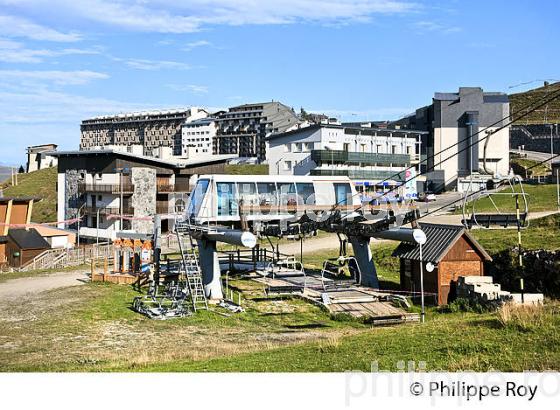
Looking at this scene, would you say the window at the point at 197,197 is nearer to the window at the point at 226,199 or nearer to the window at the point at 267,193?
the window at the point at 226,199

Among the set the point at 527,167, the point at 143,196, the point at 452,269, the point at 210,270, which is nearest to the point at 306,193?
the point at 210,270

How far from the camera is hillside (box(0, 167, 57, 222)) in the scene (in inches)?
3206

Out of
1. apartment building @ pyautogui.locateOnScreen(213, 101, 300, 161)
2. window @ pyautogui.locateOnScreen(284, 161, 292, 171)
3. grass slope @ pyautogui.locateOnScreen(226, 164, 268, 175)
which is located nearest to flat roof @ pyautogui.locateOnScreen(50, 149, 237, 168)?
window @ pyautogui.locateOnScreen(284, 161, 292, 171)

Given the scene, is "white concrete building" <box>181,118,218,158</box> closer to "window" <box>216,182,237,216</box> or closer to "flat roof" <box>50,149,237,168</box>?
"flat roof" <box>50,149,237,168</box>

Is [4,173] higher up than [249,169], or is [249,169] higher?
[4,173]

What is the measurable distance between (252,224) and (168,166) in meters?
37.4

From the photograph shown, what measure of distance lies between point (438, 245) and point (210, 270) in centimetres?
1074

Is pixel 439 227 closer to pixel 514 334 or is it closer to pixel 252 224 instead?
pixel 252 224

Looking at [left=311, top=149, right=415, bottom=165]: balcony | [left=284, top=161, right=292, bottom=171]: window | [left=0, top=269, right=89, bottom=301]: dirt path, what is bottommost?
[left=0, top=269, right=89, bottom=301]: dirt path

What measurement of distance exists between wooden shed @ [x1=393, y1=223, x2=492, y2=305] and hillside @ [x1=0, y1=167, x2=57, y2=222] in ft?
200

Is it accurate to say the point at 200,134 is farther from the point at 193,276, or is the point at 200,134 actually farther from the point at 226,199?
the point at 193,276

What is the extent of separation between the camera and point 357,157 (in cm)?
7531

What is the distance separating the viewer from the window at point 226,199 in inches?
1117

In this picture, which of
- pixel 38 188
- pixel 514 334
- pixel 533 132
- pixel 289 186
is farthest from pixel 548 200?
pixel 38 188
